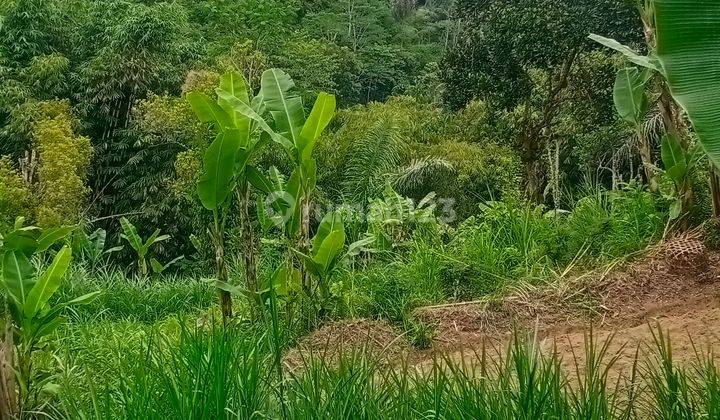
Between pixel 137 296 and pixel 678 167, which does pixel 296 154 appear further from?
pixel 137 296

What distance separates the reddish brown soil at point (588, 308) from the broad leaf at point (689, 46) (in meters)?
2.25

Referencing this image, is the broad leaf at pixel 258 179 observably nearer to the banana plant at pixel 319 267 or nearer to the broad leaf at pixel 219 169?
the broad leaf at pixel 219 169

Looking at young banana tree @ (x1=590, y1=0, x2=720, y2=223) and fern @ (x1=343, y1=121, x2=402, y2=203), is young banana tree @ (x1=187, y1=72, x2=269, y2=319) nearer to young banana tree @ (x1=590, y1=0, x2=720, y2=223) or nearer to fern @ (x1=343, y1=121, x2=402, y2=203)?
young banana tree @ (x1=590, y1=0, x2=720, y2=223)

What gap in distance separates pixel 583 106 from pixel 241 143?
23.5 feet


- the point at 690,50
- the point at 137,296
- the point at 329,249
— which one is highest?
the point at 690,50

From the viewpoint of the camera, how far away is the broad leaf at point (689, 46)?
1.53m

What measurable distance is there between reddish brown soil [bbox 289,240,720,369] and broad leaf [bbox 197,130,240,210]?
2.91ft

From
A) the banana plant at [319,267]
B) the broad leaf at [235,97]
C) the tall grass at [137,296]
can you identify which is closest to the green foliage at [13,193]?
the tall grass at [137,296]

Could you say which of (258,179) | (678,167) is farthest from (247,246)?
(678,167)

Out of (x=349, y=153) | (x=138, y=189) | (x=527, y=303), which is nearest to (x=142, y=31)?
→ (x=138, y=189)

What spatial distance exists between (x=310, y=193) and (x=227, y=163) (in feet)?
1.95

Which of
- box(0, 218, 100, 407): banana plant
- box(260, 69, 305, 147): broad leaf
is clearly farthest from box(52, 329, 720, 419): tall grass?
box(260, 69, 305, 147): broad leaf

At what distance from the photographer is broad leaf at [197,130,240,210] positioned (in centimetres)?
350

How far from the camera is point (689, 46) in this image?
1.55 metres
